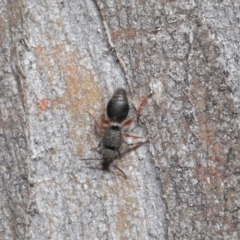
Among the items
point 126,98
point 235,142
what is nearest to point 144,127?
point 126,98

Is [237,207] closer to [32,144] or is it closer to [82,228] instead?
[82,228]

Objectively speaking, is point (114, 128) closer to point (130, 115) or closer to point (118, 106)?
point (130, 115)

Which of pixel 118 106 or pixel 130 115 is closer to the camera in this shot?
pixel 118 106

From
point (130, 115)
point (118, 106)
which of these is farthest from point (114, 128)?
point (118, 106)

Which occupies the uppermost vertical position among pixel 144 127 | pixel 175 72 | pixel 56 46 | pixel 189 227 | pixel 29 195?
pixel 56 46
